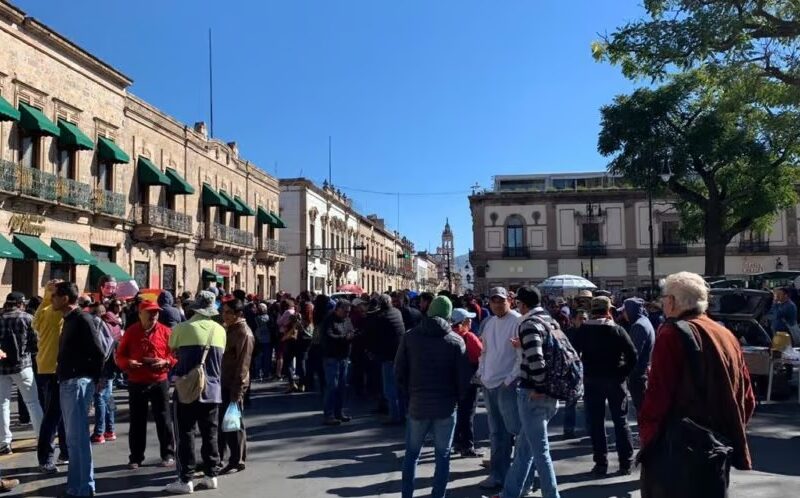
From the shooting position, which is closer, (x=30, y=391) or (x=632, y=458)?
(x=632, y=458)

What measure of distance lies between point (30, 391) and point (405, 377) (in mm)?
4546

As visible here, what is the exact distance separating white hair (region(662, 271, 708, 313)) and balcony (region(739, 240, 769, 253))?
167 ft

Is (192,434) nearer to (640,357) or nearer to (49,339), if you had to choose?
(49,339)

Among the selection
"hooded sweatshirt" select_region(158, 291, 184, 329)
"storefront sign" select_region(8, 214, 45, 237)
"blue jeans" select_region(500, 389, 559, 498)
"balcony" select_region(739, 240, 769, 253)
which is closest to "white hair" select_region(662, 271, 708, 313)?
"blue jeans" select_region(500, 389, 559, 498)

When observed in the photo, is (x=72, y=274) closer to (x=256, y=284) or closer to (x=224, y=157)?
(x=224, y=157)

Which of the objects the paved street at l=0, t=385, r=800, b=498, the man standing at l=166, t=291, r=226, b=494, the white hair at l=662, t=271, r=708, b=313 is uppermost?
the white hair at l=662, t=271, r=708, b=313

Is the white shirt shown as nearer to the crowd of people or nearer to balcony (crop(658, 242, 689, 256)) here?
the crowd of people

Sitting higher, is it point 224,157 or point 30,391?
point 224,157

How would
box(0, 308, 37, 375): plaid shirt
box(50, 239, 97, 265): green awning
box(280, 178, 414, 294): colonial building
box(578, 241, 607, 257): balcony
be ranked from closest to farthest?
box(0, 308, 37, 375): plaid shirt, box(50, 239, 97, 265): green awning, box(280, 178, 414, 294): colonial building, box(578, 241, 607, 257): balcony

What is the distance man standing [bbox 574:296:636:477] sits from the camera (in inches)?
256

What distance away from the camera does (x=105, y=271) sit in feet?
72.4

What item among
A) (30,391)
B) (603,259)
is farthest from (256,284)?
(30,391)

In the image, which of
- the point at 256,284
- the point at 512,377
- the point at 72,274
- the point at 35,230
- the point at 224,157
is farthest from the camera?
the point at 256,284

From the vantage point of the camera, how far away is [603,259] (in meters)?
51.3
